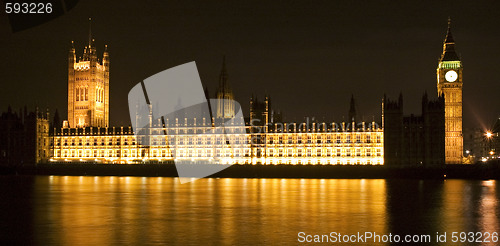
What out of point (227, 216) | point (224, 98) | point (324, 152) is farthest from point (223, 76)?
point (227, 216)

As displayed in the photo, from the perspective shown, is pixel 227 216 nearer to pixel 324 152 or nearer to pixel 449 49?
pixel 324 152

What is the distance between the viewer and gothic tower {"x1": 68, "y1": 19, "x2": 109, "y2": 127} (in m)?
112

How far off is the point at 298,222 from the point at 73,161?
76332 millimetres

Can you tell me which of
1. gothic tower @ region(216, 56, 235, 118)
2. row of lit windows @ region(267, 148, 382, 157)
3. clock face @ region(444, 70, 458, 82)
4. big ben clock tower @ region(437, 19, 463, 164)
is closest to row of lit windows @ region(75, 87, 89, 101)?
gothic tower @ region(216, 56, 235, 118)

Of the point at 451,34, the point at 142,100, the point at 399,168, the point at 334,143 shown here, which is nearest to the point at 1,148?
the point at 142,100

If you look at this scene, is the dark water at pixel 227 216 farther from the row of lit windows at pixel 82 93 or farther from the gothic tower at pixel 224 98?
the row of lit windows at pixel 82 93

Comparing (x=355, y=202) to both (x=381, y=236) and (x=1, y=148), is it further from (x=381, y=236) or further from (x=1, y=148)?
(x=1, y=148)

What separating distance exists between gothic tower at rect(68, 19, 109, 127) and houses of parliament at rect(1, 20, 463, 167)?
11.3 inches

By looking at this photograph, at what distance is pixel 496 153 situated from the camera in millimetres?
123000

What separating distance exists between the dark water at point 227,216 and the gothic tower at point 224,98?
51.3m

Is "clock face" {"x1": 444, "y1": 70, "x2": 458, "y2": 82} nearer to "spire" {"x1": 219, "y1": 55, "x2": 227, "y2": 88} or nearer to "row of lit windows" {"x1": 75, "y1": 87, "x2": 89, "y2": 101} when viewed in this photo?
"spire" {"x1": 219, "y1": 55, "x2": 227, "y2": 88}

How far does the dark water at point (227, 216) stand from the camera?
1046 inches

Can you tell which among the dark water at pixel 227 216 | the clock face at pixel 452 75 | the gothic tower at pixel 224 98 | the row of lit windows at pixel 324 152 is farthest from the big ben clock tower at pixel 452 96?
the dark water at pixel 227 216

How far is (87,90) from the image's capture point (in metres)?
113
